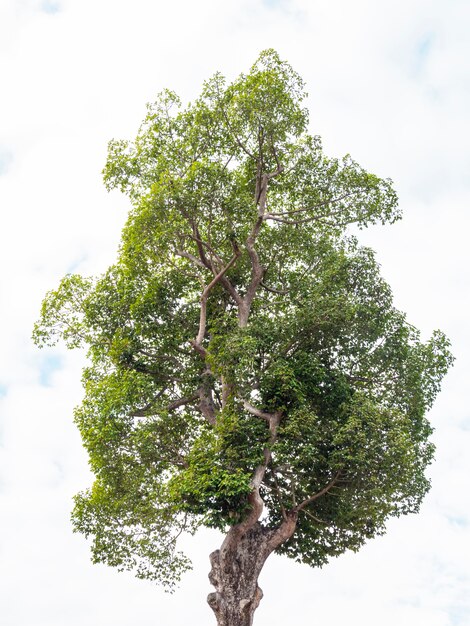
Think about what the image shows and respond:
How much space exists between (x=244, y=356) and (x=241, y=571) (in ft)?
15.2

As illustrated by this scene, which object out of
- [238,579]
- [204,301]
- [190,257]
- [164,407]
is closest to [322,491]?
[238,579]

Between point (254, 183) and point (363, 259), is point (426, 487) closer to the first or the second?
point (363, 259)

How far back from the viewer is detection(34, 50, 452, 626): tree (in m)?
16.1

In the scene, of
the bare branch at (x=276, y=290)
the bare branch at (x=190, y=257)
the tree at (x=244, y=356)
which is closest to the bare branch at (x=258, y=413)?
the tree at (x=244, y=356)

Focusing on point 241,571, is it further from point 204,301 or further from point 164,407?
point 204,301

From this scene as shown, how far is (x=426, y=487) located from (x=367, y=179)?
304 inches

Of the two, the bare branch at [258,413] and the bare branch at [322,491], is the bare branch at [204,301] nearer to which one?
the bare branch at [258,413]

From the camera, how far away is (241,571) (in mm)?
16000

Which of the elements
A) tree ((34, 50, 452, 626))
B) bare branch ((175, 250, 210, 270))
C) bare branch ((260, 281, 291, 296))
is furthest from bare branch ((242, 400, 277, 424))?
bare branch ((175, 250, 210, 270))

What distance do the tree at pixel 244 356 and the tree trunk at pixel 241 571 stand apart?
0.12 feet

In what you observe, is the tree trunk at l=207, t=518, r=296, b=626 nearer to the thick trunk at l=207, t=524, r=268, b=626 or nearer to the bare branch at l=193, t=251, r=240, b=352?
the thick trunk at l=207, t=524, r=268, b=626

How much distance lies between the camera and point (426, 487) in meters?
17.8

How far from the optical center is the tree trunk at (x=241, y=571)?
1565 centimetres

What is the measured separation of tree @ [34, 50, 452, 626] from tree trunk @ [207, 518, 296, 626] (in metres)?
0.04
